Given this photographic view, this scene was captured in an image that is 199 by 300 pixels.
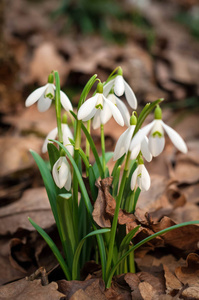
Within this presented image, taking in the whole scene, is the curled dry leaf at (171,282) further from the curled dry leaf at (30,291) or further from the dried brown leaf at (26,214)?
the dried brown leaf at (26,214)

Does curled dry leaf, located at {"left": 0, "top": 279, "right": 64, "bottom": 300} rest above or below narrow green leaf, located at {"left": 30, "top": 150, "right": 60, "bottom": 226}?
below

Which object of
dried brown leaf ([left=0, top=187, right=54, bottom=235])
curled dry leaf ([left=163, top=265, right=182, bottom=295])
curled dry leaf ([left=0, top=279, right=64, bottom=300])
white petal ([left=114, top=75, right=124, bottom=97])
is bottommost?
curled dry leaf ([left=163, top=265, right=182, bottom=295])

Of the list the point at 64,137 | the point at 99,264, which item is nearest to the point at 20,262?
the point at 99,264

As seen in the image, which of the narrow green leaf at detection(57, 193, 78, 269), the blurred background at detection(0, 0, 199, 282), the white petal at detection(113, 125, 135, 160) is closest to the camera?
the white petal at detection(113, 125, 135, 160)

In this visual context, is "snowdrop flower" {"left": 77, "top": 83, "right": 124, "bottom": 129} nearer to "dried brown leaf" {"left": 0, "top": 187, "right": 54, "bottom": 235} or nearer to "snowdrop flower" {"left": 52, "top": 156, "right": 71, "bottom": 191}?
"snowdrop flower" {"left": 52, "top": 156, "right": 71, "bottom": 191}

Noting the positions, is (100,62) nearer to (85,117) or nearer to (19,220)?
(19,220)

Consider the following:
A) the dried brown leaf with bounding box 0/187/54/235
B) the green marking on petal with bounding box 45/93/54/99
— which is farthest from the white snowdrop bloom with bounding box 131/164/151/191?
the dried brown leaf with bounding box 0/187/54/235

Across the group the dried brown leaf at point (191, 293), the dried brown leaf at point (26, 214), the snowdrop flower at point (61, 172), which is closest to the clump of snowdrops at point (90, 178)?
the snowdrop flower at point (61, 172)

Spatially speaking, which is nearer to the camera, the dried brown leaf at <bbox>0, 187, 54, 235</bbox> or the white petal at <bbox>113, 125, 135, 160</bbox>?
the white petal at <bbox>113, 125, 135, 160</bbox>
